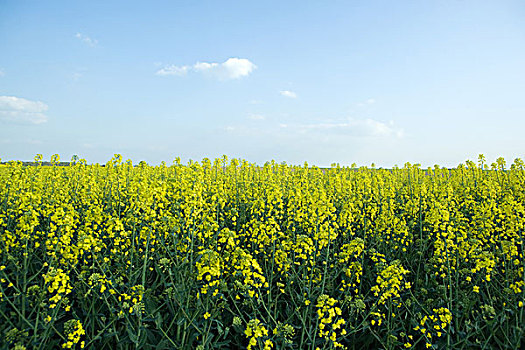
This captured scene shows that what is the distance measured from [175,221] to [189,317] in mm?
1074

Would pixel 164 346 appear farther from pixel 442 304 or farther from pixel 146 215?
pixel 442 304

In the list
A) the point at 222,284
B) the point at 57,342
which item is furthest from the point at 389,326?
the point at 57,342

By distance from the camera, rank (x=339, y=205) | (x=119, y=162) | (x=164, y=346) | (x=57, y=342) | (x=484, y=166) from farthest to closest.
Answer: (x=484, y=166) < (x=339, y=205) < (x=119, y=162) < (x=57, y=342) < (x=164, y=346)

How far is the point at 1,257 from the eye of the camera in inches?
183

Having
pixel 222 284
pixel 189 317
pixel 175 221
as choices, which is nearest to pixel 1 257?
pixel 175 221

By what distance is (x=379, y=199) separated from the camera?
22.4 feet

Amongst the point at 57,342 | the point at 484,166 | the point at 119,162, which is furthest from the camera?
the point at 484,166

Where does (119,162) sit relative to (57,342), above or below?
above

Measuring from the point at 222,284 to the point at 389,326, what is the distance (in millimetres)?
2029

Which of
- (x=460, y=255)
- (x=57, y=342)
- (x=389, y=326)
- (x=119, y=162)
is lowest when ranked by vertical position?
(x=57, y=342)

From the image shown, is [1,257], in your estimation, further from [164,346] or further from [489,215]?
Answer: [489,215]

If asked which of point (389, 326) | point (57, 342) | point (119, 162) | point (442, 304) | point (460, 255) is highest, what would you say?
point (119, 162)

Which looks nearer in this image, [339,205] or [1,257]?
[1,257]

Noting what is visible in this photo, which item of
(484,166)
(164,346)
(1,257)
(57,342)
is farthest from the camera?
(484,166)
